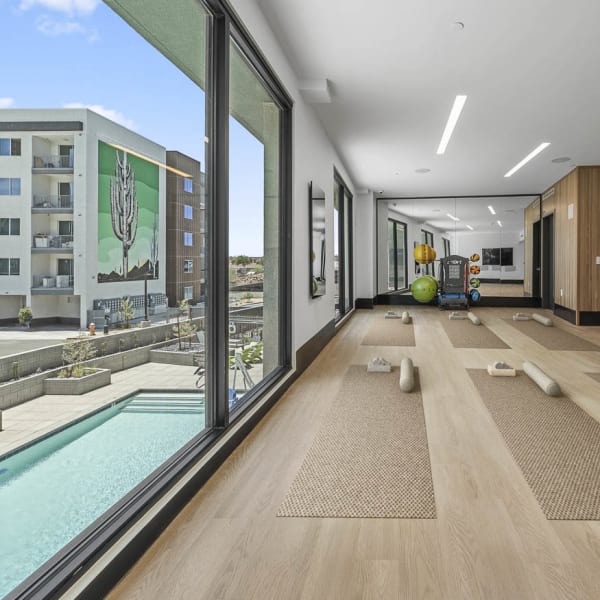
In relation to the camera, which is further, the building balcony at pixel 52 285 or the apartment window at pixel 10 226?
the building balcony at pixel 52 285

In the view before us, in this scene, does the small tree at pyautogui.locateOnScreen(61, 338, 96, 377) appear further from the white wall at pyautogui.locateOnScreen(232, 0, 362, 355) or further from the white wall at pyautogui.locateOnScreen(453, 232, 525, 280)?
the white wall at pyautogui.locateOnScreen(453, 232, 525, 280)

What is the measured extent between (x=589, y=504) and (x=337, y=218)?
648cm

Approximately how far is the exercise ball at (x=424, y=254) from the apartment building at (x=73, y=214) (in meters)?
10.6

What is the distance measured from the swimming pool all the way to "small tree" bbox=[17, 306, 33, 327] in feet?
1.05

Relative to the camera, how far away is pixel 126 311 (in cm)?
189

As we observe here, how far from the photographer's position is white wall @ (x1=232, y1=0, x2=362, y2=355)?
138 inches

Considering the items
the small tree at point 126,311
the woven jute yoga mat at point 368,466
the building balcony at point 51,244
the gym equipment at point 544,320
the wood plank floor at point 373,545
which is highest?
the building balcony at point 51,244

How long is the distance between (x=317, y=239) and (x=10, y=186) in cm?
463

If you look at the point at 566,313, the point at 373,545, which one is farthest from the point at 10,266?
the point at 566,313

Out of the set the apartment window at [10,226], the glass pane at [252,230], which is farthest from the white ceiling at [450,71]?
the apartment window at [10,226]

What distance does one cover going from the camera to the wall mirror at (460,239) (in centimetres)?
1188

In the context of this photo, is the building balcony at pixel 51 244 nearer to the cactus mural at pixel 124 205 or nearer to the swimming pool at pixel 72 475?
the cactus mural at pixel 124 205

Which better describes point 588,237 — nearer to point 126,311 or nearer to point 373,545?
point 373,545

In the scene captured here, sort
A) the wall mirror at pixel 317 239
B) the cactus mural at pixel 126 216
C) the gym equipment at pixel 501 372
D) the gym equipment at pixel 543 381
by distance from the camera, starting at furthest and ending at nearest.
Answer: the wall mirror at pixel 317 239
the gym equipment at pixel 501 372
the gym equipment at pixel 543 381
the cactus mural at pixel 126 216
